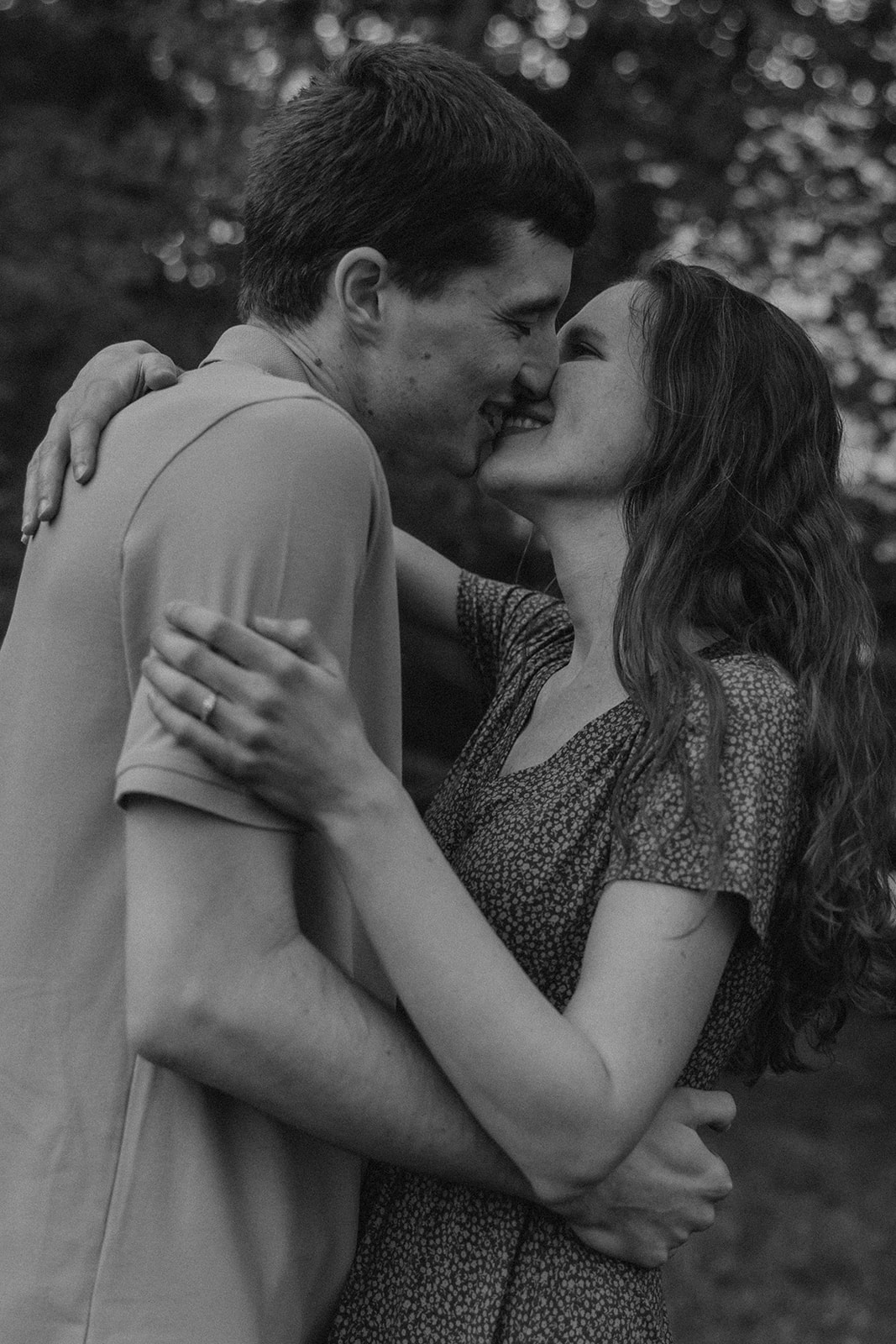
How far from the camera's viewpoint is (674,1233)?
2.03 metres

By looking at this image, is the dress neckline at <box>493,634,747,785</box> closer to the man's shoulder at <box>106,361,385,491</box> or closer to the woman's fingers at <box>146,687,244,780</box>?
the man's shoulder at <box>106,361,385,491</box>

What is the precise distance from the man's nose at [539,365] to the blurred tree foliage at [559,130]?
4128 mm

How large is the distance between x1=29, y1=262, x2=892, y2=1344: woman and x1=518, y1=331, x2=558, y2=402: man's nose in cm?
3

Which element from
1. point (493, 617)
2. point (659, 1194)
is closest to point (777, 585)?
point (493, 617)

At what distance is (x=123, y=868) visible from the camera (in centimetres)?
178

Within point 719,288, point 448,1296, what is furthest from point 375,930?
point 719,288

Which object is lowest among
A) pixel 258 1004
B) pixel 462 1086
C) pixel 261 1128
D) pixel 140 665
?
pixel 261 1128

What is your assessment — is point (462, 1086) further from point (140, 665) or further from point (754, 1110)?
point (754, 1110)

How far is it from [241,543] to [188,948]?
0.43m

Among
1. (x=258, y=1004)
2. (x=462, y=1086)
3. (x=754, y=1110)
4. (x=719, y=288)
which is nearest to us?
(x=258, y=1004)

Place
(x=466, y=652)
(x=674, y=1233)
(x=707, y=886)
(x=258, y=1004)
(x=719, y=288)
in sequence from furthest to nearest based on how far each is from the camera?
(x=466, y=652), (x=719, y=288), (x=674, y=1233), (x=707, y=886), (x=258, y=1004)

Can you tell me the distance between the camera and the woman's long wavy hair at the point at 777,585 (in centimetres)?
213

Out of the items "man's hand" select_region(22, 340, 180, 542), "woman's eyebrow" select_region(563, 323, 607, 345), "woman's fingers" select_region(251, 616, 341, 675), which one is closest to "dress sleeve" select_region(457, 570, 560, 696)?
"woman's eyebrow" select_region(563, 323, 607, 345)

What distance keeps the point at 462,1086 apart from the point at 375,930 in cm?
20
